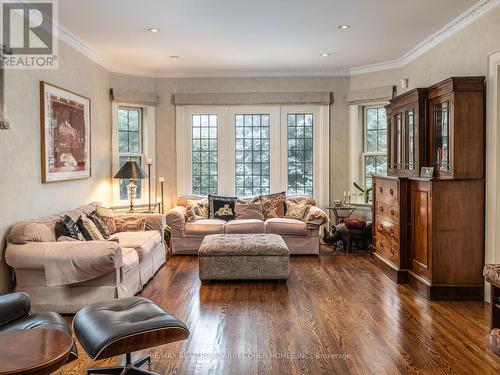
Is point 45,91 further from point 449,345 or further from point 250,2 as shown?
point 449,345

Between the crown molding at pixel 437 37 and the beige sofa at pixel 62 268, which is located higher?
the crown molding at pixel 437 37

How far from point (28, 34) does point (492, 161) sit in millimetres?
4573

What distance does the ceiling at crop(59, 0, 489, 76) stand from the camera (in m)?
4.24

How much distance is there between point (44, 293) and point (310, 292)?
253 cm

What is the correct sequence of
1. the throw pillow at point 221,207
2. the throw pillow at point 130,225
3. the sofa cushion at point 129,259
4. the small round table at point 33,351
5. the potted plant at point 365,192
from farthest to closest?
the potted plant at point 365,192, the throw pillow at point 221,207, the throw pillow at point 130,225, the sofa cushion at point 129,259, the small round table at point 33,351

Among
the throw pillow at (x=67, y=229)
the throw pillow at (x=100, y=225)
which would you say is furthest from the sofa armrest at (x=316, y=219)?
the throw pillow at (x=67, y=229)

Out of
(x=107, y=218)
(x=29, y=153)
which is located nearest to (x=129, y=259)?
(x=107, y=218)

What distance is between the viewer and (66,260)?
3.69 meters

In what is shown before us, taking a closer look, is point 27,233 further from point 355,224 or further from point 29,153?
point 355,224

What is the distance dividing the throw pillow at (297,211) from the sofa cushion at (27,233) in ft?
11.9

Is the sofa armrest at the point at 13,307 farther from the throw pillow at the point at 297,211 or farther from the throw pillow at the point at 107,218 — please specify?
the throw pillow at the point at 297,211

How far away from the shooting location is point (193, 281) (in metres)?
5.04

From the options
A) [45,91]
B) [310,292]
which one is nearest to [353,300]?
[310,292]

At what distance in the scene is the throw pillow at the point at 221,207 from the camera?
22.2 ft
